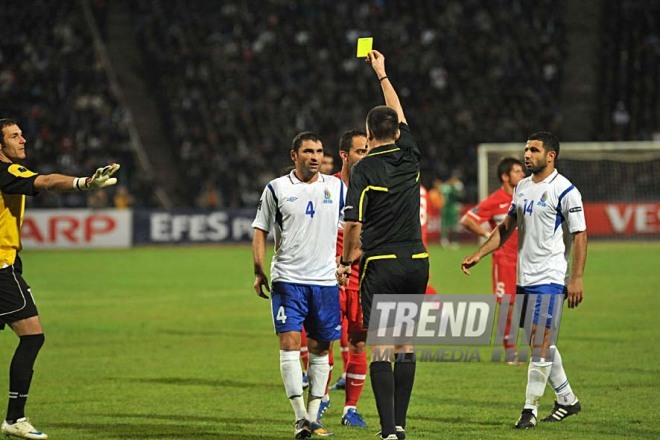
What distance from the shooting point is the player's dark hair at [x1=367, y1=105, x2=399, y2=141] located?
7.92 m

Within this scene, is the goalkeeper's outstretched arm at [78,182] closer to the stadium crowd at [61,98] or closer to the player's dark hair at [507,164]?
the player's dark hair at [507,164]

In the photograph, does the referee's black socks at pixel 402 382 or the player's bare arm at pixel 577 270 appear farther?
the player's bare arm at pixel 577 270

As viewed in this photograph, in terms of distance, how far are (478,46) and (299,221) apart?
1238 inches

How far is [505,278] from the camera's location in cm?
1341

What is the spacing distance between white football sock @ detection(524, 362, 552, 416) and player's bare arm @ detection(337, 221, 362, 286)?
6.31ft

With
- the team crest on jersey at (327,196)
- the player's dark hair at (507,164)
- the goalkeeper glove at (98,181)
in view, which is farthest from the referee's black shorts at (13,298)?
the player's dark hair at (507,164)

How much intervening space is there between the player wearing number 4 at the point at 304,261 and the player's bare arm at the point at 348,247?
534mm

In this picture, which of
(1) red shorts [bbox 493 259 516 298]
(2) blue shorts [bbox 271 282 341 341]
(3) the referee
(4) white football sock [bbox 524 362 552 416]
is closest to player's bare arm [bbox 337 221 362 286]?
(3) the referee


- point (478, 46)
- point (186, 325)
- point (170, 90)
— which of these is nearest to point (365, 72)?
point (478, 46)

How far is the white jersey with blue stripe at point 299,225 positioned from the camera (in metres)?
8.57

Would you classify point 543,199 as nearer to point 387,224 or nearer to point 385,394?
point 387,224

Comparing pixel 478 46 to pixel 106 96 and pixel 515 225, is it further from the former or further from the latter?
pixel 515 225

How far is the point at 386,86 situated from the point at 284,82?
101 feet

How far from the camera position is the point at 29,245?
117ft
